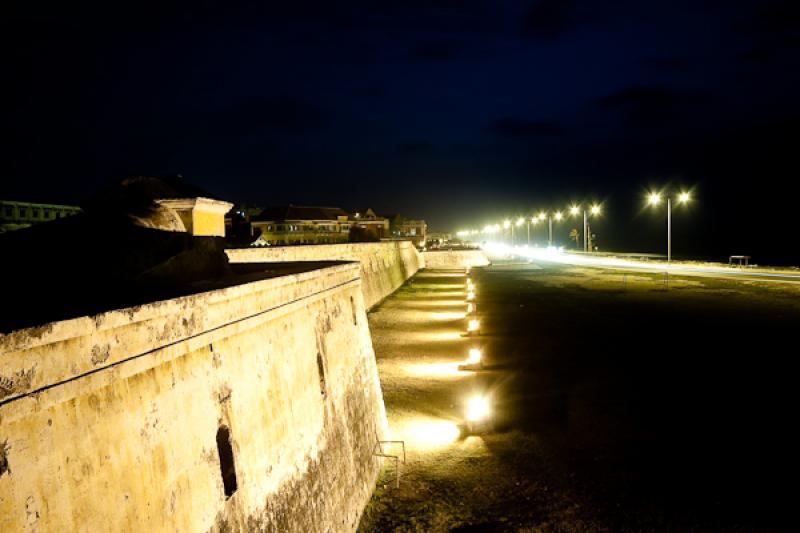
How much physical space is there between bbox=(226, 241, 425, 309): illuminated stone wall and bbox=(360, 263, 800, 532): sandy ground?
4.13m

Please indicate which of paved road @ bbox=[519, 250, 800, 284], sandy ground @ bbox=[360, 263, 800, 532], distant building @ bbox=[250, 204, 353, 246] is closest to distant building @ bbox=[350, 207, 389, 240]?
distant building @ bbox=[250, 204, 353, 246]

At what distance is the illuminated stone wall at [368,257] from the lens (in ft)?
49.8

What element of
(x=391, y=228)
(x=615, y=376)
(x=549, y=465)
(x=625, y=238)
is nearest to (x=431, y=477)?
(x=549, y=465)

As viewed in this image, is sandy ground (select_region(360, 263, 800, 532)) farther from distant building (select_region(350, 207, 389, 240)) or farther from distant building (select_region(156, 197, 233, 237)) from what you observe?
distant building (select_region(350, 207, 389, 240))

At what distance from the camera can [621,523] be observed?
7457mm

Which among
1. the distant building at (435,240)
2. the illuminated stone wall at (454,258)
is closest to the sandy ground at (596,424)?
the illuminated stone wall at (454,258)

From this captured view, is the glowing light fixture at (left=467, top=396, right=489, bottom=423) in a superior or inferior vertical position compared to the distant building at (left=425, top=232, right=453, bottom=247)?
inferior

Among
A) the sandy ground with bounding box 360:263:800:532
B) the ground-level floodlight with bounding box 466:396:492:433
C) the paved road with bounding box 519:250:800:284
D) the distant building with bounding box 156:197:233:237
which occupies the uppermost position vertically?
the distant building with bounding box 156:197:233:237

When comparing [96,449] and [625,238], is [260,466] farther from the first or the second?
[625,238]

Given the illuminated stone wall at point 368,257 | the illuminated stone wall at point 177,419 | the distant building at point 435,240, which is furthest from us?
the distant building at point 435,240

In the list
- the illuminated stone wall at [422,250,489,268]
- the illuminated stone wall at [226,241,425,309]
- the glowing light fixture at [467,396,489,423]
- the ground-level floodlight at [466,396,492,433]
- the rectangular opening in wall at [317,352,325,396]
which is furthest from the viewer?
the illuminated stone wall at [422,250,489,268]

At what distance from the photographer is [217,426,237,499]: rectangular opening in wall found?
445 cm

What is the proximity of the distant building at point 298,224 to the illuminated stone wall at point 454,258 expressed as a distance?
12248 millimetres

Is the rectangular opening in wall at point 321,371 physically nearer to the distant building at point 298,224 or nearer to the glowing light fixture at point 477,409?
the glowing light fixture at point 477,409
